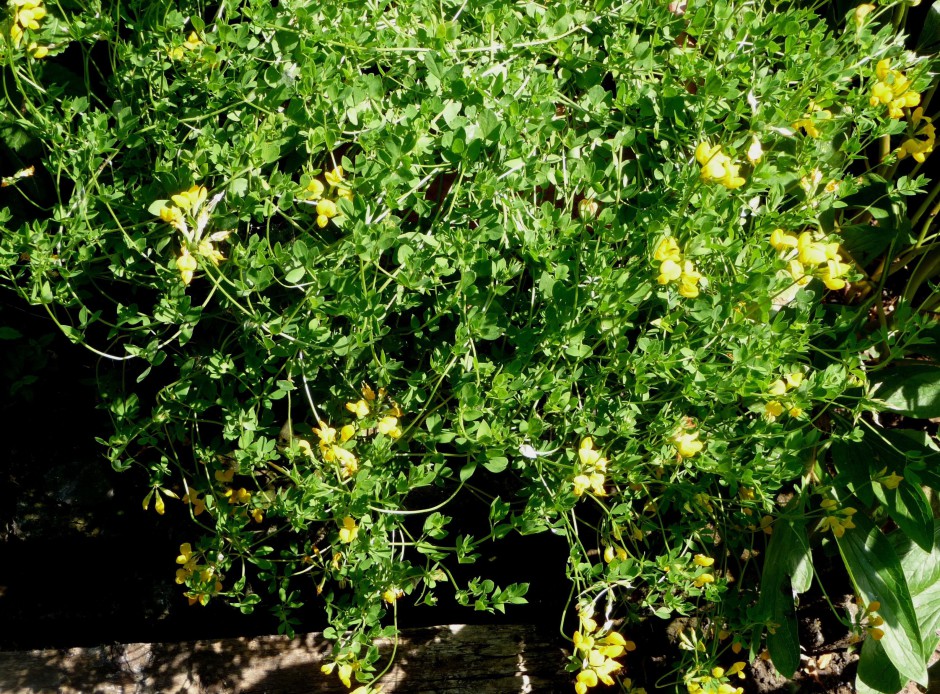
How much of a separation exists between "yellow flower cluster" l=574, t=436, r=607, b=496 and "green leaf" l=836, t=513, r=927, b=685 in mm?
816

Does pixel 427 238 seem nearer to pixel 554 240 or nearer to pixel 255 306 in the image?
pixel 554 240

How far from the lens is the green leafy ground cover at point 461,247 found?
1.45 metres

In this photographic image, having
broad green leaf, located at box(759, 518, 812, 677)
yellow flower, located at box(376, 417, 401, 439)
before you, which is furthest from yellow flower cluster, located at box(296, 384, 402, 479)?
broad green leaf, located at box(759, 518, 812, 677)

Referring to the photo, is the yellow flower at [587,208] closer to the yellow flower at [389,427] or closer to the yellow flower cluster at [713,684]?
the yellow flower at [389,427]

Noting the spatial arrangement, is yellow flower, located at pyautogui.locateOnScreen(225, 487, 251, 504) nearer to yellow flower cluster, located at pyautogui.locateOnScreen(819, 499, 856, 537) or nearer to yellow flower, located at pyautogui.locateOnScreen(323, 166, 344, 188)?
yellow flower, located at pyautogui.locateOnScreen(323, 166, 344, 188)

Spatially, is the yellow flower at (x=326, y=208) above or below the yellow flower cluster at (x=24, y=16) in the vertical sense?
below

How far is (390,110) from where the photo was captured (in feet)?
5.07

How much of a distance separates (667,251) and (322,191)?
59cm

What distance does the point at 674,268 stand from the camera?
1359 millimetres

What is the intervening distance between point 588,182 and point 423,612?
1341 millimetres

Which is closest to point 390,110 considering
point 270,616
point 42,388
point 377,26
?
point 377,26

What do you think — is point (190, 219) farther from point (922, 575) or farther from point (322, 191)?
point (922, 575)

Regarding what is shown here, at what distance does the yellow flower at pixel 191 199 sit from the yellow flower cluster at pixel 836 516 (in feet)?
4.41

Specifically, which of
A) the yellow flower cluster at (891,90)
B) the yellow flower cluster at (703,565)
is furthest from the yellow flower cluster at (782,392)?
the yellow flower cluster at (891,90)
